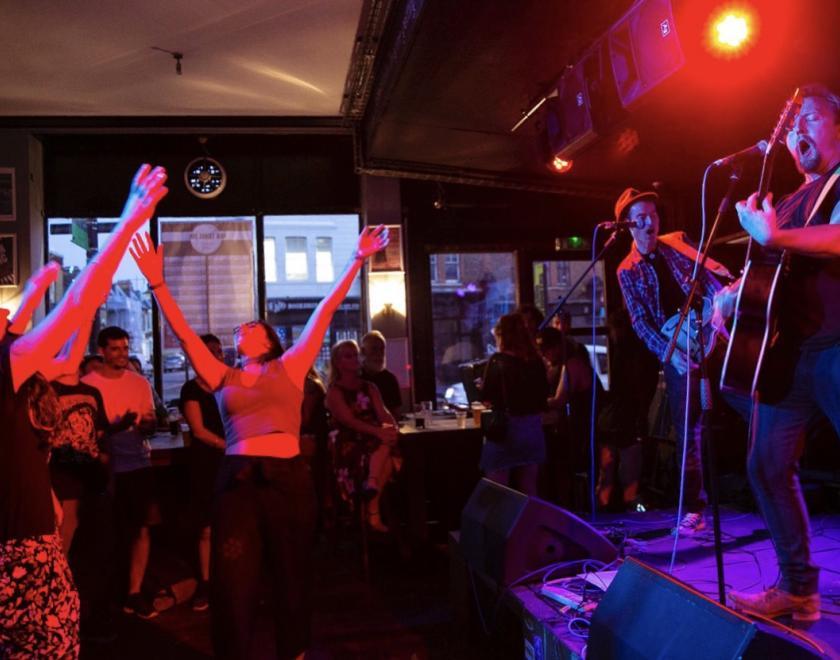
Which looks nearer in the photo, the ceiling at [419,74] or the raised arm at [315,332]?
the raised arm at [315,332]

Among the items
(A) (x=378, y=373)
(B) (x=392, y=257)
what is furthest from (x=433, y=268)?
(A) (x=378, y=373)

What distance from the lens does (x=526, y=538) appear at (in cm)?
306

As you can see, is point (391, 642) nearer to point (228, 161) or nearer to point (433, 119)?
point (433, 119)

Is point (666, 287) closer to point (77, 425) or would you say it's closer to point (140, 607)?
point (77, 425)

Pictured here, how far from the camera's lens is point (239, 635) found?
258 centimetres

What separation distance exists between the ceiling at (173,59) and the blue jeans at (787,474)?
4268 millimetres

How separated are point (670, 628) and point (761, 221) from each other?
3.87 feet

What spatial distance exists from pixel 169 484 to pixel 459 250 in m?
4.17

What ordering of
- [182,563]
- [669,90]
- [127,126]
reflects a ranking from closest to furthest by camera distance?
1. [669,90]
2. [182,563]
3. [127,126]

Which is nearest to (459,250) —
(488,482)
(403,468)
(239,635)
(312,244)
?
(312,244)

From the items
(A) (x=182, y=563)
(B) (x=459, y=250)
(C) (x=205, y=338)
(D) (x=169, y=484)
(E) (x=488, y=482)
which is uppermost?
(B) (x=459, y=250)

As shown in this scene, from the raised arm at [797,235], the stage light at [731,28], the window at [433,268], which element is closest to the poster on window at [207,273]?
the window at [433,268]

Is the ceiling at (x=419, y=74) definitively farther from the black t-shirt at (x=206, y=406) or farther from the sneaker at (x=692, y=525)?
the black t-shirt at (x=206, y=406)

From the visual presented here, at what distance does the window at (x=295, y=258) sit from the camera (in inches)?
332
